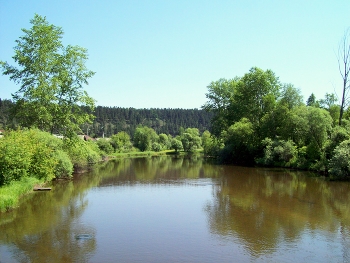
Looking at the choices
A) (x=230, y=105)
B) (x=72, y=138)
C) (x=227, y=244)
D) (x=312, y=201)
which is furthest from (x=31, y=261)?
(x=230, y=105)

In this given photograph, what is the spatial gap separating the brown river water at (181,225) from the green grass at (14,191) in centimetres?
49

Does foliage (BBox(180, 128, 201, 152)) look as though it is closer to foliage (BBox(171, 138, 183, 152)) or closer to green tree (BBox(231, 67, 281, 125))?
foliage (BBox(171, 138, 183, 152))

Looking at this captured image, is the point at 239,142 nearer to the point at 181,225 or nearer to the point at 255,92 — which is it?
the point at 255,92

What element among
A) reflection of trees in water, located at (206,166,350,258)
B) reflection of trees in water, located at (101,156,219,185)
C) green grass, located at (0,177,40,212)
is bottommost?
reflection of trees in water, located at (101,156,219,185)

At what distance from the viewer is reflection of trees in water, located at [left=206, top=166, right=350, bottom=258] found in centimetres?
1450

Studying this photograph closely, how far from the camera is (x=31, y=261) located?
37.9 feet

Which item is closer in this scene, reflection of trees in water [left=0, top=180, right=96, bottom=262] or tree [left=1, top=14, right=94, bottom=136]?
reflection of trees in water [left=0, top=180, right=96, bottom=262]

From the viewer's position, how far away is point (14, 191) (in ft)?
66.7

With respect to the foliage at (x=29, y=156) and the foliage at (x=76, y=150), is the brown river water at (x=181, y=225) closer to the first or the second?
the foliage at (x=29, y=156)

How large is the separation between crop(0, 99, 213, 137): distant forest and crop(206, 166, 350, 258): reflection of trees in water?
10867cm

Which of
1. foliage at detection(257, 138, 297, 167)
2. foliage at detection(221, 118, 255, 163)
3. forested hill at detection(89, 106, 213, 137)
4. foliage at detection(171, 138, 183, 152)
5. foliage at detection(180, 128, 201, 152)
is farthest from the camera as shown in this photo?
forested hill at detection(89, 106, 213, 137)

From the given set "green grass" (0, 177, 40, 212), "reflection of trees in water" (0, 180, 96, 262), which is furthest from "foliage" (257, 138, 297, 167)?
"green grass" (0, 177, 40, 212)

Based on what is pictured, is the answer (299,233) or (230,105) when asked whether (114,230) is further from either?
(230,105)

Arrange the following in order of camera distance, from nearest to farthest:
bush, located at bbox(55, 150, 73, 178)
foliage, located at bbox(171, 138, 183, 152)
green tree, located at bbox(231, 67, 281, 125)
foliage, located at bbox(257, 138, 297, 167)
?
bush, located at bbox(55, 150, 73, 178) < foliage, located at bbox(257, 138, 297, 167) < green tree, located at bbox(231, 67, 281, 125) < foliage, located at bbox(171, 138, 183, 152)
